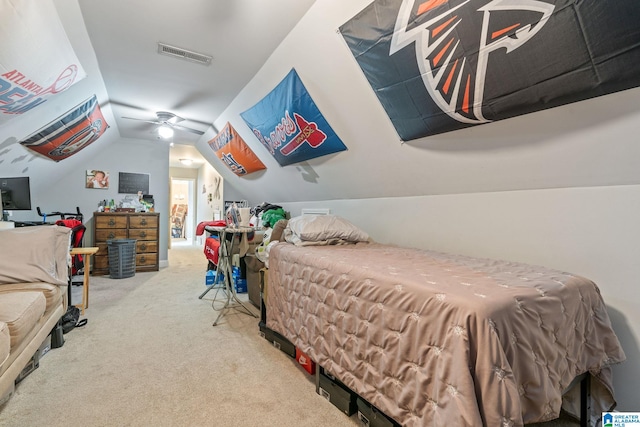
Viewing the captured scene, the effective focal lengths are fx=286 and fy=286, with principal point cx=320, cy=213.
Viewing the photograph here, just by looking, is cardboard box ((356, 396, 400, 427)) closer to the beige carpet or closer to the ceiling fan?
the beige carpet

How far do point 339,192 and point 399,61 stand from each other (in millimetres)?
1772

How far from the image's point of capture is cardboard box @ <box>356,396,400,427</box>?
125cm

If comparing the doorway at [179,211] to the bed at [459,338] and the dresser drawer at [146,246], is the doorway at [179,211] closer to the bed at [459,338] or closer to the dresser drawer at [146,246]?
the dresser drawer at [146,246]

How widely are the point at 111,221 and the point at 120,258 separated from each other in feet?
2.24

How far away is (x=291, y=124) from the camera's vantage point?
2.85 metres

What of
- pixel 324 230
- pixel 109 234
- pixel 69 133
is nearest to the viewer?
pixel 324 230

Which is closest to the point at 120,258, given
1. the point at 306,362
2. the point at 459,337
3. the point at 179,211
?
the point at 306,362

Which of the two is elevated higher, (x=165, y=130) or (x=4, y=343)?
(x=165, y=130)

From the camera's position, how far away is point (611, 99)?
1209mm

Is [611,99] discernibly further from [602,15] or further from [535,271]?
[535,271]

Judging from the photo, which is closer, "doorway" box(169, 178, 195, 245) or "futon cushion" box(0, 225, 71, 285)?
"futon cushion" box(0, 225, 71, 285)

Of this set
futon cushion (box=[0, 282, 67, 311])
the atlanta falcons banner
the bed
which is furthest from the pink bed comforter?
A: futon cushion (box=[0, 282, 67, 311])

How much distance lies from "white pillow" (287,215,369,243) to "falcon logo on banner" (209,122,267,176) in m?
1.89

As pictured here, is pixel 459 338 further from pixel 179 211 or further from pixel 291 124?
pixel 179 211
